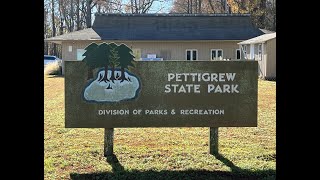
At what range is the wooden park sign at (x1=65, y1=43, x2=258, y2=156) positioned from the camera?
6801 mm

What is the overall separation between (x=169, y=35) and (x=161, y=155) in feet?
92.5

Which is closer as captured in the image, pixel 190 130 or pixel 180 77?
pixel 180 77

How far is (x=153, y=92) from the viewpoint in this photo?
22.6 feet

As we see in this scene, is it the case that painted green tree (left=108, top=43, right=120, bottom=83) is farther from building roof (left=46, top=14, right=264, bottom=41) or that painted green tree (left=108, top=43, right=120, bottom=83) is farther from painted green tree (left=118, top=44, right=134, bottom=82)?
building roof (left=46, top=14, right=264, bottom=41)

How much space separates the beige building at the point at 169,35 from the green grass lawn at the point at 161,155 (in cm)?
2330

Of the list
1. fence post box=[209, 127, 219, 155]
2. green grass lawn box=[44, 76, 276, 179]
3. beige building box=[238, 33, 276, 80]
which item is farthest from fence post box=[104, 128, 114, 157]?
beige building box=[238, 33, 276, 80]

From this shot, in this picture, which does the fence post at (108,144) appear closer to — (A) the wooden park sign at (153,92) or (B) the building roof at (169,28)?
(A) the wooden park sign at (153,92)

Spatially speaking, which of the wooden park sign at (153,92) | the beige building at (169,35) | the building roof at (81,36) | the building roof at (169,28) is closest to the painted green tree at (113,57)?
the wooden park sign at (153,92)

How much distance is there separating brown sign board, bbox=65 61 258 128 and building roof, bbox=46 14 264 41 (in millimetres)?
27638

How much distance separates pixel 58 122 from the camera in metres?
11.4

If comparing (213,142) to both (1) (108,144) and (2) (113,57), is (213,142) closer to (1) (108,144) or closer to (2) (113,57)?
(1) (108,144)
